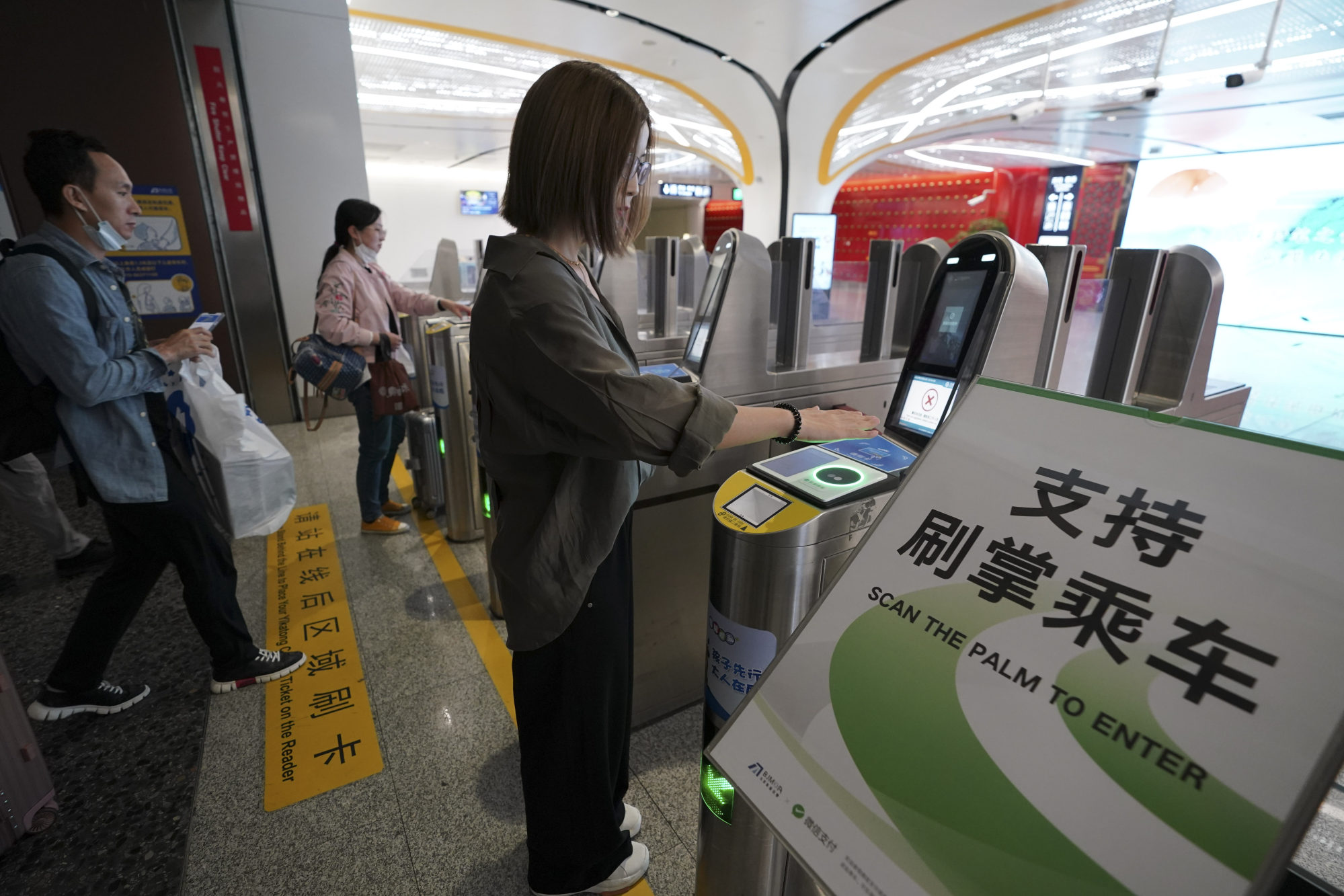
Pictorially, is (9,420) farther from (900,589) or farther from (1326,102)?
(1326,102)

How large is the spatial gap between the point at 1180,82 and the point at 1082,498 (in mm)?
8747

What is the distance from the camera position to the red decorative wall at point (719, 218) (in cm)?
1457

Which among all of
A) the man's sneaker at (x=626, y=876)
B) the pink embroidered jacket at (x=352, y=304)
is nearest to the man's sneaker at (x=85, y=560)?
the pink embroidered jacket at (x=352, y=304)

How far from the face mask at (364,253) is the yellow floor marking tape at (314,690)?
4.32 ft

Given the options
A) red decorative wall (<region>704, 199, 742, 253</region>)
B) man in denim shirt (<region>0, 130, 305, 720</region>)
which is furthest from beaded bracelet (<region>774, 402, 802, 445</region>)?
red decorative wall (<region>704, 199, 742, 253</region>)

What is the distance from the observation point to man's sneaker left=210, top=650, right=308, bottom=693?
2072 millimetres

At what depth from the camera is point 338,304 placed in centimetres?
272

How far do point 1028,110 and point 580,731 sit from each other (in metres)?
9.06

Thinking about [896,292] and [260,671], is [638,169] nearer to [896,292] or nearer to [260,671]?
[896,292]

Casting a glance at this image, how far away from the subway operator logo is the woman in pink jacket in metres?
2.13

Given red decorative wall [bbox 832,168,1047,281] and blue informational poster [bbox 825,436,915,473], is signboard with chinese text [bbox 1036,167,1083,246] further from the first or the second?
blue informational poster [bbox 825,436,915,473]

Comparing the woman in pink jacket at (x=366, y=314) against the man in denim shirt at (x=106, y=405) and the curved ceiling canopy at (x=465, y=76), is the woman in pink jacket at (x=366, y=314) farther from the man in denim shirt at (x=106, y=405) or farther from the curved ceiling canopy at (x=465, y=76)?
the curved ceiling canopy at (x=465, y=76)

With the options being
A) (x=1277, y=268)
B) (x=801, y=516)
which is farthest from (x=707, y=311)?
(x=1277, y=268)

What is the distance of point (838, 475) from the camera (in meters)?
1.30
